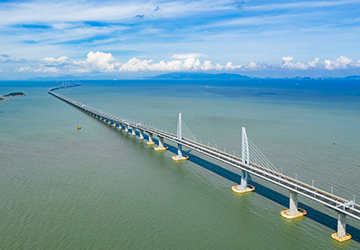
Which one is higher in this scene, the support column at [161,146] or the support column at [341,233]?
the support column at [161,146]

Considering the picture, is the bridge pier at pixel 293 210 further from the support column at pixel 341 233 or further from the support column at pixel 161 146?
the support column at pixel 161 146

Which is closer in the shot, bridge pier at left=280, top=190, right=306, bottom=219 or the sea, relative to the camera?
the sea

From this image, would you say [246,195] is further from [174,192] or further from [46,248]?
[46,248]

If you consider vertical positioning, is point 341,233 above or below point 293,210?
below

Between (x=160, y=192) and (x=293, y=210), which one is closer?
(x=293, y=210)

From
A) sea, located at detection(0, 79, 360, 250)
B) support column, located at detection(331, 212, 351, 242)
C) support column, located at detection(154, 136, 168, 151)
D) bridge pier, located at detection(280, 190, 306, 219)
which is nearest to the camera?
support column, located at detection(331, 212, 351, 242)

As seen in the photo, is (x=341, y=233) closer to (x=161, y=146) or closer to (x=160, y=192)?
(x=160, y=192)

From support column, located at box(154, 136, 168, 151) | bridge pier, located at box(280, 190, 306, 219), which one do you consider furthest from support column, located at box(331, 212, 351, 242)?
support column, located at box(154, 136, 168, 151)

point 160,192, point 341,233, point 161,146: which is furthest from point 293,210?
point 161,146

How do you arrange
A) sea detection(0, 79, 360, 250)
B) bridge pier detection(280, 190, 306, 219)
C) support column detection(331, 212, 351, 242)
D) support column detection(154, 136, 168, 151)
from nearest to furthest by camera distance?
support column detection(331, 212, 351, 242) → sea detection(0, 79, 360, 250) → bridge pier detection(280, 190, 306, 219) → support column detection(154, 136, 168, 151)

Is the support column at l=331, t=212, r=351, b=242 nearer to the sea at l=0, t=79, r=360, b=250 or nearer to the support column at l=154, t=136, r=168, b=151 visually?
the sea at l=0, t=79, r=360, b=250

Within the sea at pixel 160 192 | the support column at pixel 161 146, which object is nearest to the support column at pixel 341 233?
the sea at pixel 160 192
